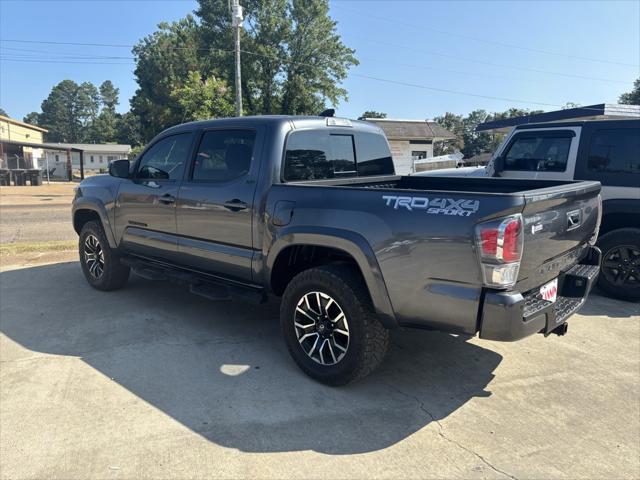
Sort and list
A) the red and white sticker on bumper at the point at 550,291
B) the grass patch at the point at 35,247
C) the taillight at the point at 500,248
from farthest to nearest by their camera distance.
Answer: the grass patch at the point at 35,247 → the red and white sticker on bumper at the point at 550,291 → the taillight at the point at 500,248

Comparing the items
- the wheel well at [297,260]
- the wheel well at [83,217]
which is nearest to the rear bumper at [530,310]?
the wheel well at [297,260]

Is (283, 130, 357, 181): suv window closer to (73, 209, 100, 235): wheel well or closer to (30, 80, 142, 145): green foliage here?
(73, 209, 100, 235): wheel well

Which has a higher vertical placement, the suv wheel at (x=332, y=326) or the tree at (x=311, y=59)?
the tree at (x=311, y=59)

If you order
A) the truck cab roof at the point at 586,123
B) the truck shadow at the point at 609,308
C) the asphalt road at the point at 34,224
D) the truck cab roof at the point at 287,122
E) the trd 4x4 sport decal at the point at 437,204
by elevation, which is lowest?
the asphalt road at the point at 34,224

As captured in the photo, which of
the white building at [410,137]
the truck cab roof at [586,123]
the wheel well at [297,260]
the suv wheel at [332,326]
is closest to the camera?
the suv wheel at [332,326]

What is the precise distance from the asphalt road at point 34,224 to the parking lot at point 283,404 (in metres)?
6.08

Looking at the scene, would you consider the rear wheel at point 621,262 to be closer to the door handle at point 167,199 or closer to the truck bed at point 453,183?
the truck bed at point 453,183

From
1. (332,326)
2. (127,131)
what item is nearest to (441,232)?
(332,326)

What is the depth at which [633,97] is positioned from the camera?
4538 centimetres

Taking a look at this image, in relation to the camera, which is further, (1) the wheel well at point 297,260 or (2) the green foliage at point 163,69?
(2) the green foliage at point 163,69

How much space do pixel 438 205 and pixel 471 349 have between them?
6.38 feet

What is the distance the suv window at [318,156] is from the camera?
3979 mm

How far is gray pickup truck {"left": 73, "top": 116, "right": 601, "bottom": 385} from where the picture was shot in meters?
2.77

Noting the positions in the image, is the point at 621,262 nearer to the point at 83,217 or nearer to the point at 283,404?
the point at 283,404
